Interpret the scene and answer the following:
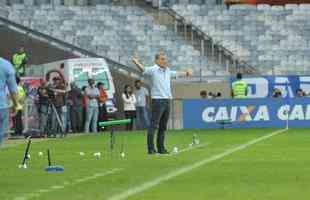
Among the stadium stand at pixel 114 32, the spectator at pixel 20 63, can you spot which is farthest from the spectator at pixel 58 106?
the stadium stand at pixel 114 32

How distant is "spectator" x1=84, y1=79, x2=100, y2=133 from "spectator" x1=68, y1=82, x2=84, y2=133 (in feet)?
1.17

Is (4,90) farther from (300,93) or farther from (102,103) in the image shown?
(300,93)

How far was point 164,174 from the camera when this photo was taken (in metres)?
15.6

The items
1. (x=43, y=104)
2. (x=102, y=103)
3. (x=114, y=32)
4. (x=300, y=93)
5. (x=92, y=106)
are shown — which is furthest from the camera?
(x=114, y=32)

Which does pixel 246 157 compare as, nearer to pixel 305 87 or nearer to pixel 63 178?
pixel 63 178

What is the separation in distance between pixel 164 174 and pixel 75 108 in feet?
68.6

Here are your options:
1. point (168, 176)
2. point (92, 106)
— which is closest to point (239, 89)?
point (92, 106)

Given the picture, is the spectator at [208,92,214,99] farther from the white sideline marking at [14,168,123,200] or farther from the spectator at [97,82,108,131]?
the white sideline marking at [14,168,123,200]

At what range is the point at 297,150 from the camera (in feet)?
71.8

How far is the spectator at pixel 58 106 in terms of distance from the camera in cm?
3228

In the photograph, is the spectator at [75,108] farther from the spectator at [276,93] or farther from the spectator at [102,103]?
the spectator at [276,93]

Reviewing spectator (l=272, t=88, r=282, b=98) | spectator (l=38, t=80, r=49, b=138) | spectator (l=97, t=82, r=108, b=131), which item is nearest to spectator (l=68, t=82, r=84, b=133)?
spectator (l=97, t=82, r=108, b=131)

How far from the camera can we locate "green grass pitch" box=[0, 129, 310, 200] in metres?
12.6

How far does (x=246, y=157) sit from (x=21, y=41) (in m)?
25.1
